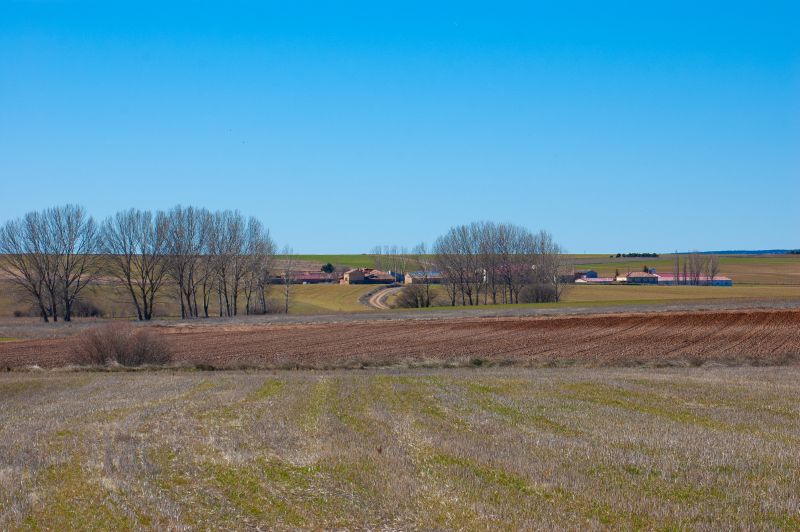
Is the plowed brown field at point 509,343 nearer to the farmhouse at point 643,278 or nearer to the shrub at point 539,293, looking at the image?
the shrub at point 539,293

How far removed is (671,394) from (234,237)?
79.8 metres

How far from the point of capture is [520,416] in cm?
1516

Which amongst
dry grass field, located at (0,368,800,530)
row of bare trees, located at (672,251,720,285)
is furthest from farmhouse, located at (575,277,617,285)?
dry grass field, located at (0,368,800,530)

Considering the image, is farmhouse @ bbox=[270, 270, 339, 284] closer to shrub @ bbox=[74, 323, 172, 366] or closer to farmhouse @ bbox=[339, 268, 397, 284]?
farmhouse @ bbox=[339, 268, 397, 284]

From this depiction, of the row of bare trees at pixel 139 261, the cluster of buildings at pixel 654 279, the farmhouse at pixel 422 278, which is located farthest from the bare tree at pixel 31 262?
the cluster of buildings at pixel 654 279

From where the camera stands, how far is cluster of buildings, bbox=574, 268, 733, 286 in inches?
5413

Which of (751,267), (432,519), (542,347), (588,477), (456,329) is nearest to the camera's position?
(432,519)

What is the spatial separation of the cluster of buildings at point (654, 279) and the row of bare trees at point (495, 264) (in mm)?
36151

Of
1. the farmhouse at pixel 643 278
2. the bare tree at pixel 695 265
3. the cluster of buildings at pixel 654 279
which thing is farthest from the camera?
the farmhouse at pixel 643 278

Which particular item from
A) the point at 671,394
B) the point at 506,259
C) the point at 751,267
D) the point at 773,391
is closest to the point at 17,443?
the point at 671,394

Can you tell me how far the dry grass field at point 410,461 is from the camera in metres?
8.41

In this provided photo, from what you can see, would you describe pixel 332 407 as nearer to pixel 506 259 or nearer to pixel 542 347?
pixel 542 347

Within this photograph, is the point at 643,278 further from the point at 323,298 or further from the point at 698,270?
the point at 323,298

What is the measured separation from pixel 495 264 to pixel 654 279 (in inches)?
2129
